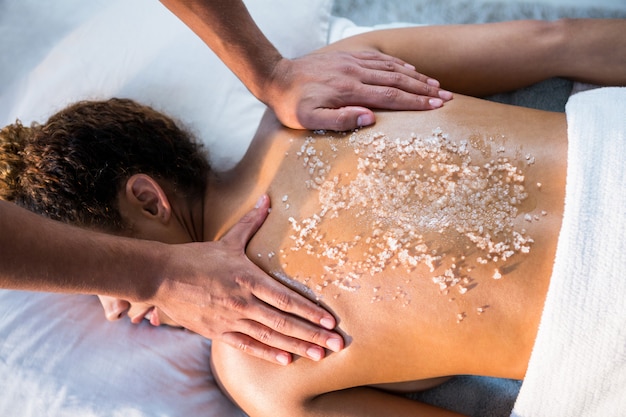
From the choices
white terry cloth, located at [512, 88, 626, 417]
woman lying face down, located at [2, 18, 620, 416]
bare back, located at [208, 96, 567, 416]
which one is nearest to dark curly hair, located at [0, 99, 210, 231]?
woman lying face down, located at [2, 18, 620, 416]

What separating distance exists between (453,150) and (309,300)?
1.22ft

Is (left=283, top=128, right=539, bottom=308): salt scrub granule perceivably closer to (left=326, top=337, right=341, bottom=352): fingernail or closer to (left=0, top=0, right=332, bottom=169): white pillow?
(left=326, top=337, right=341, bottom=352): fingernail

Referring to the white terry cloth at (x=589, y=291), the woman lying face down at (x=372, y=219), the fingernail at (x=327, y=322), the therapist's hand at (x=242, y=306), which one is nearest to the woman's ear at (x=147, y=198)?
the woman lying face down at (x=372, y=219)

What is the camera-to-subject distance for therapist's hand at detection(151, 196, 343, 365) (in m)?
1.01

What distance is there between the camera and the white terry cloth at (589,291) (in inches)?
35.4

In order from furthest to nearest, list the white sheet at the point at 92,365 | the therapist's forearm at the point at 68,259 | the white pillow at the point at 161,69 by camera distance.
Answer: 1. the white pillow at the point at 161,69
2. the white sheet at the point at 92,365
3. the therapist's forearm at the point at 68,259

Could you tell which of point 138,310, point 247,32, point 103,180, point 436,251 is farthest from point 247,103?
point 436,251

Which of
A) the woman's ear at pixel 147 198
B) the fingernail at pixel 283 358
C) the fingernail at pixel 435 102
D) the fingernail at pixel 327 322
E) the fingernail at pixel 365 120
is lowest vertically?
the fingernail at pixel 283 358

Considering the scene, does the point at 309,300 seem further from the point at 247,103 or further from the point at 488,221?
the point at 247,103

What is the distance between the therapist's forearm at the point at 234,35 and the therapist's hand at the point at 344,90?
3 centimetres

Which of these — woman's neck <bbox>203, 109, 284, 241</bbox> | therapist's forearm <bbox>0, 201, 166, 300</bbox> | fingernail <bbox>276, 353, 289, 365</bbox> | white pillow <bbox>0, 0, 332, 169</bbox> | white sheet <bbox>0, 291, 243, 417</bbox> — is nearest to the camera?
therapist's forearm <bbox>0, 201, 166, 300</bbox>

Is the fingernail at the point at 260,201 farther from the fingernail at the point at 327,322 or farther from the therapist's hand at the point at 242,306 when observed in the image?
the fingernail at the point at 327,322

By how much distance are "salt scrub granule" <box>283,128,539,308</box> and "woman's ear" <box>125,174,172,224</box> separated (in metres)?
0.28

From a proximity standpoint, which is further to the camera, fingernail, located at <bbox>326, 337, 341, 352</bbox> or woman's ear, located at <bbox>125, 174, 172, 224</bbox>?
woman's ear, located at <bbox>125, 174, 172, 224</bbox>
